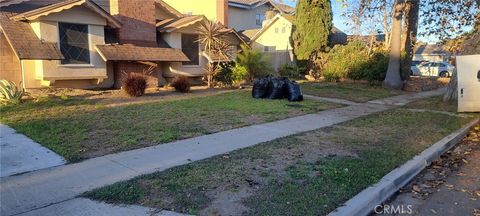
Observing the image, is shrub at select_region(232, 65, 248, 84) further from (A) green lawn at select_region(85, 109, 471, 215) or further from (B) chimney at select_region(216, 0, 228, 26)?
(A) green lawn at select_region(85, 109, 471, 215)

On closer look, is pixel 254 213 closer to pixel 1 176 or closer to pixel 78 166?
pixel 78 166

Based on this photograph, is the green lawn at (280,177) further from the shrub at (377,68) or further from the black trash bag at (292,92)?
the shrub at (377,68)

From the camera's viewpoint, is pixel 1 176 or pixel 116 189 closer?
pixel 116 189

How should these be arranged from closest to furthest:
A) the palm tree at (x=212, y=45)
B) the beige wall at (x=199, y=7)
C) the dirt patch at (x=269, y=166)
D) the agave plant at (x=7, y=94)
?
1. the dirt patch at (x=269, y=166)
2. the agave plant at (x=7, y=94)
3. the palm tree at (x=212, y=45)
4. the beige wall at (x=199, y=7)

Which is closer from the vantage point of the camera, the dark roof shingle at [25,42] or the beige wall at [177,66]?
the dark roof shingle at [25,42]

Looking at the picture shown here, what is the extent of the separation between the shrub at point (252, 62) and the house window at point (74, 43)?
812 cm

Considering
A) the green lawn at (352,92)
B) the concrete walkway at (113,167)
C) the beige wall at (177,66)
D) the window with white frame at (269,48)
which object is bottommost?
the concrete walkway at (113,167)

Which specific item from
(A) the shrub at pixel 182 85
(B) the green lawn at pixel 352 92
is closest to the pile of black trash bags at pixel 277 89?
(B) the green lawn at pixel 352 92

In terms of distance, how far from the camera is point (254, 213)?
12.5 ft

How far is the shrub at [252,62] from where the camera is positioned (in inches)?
770

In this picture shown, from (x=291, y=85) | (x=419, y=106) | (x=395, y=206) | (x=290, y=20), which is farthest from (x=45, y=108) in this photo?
(x=290, y=20)

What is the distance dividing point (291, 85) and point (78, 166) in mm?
9072

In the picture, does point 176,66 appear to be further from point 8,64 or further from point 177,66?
point 8,64

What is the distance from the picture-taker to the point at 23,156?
5.89 metres
